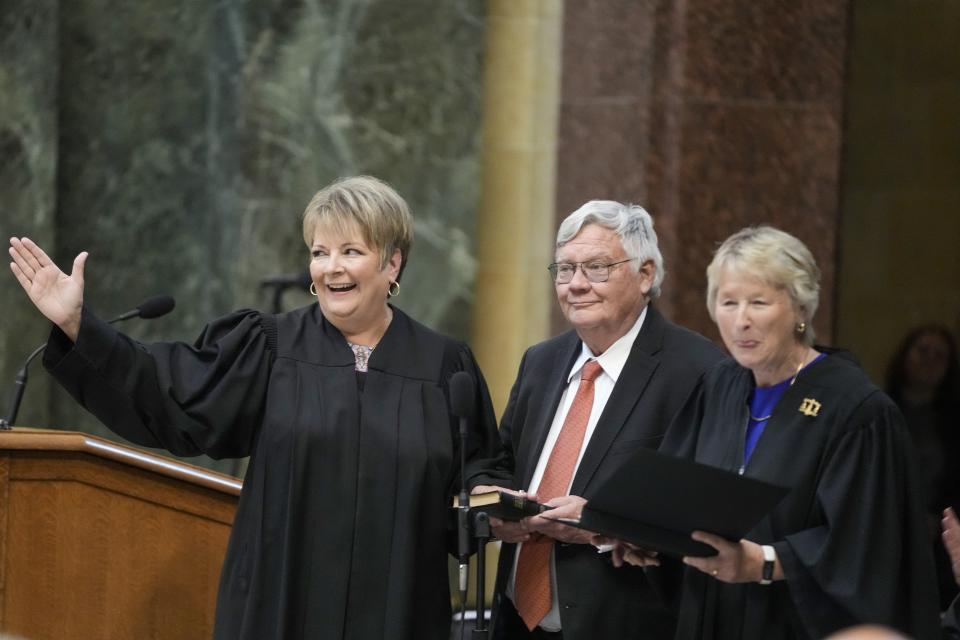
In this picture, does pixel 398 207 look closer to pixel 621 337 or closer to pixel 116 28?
pixel 621 337

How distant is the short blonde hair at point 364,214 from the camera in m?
4.41

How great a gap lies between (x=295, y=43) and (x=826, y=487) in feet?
13.2

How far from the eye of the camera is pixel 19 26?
7215mm

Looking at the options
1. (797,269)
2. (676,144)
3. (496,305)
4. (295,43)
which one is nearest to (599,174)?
(676,144)

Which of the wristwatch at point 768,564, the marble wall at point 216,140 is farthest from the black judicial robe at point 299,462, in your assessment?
the marble wall at point 216,140

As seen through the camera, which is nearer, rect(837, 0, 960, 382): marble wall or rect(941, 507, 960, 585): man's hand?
rect(941, 507, 960, 585): man's hand

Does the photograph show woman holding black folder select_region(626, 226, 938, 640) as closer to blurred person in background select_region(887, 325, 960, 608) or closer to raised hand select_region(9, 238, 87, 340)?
raised hand select_region(9, 238, 87, 340)

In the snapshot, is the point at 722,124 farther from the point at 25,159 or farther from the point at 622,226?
the point at 25,159

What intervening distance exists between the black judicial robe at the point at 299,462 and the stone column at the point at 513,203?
10.4ft

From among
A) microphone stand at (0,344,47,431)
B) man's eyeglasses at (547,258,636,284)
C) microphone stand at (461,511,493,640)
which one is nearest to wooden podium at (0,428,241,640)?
microphone stand at (0,344,47,431)

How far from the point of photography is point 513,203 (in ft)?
25.2

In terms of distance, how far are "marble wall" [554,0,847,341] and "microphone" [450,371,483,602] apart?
8.58 ft

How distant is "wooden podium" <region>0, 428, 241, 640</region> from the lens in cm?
482

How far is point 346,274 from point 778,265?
121cm
